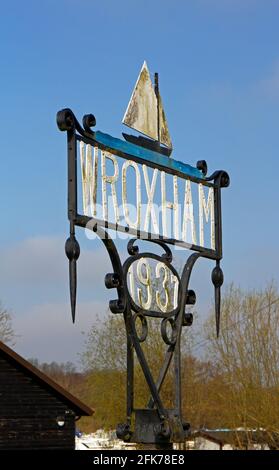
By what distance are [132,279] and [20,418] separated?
19.1m

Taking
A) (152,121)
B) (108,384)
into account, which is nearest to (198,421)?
(108,384)

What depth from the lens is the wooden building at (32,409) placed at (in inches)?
1002

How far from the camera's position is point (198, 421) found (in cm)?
4022

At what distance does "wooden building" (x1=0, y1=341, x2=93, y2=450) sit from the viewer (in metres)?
25.5

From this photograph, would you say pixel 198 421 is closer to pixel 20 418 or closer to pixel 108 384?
pixel 108 384

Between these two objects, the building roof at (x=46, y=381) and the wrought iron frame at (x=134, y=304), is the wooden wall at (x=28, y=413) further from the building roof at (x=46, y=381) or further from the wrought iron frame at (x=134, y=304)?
the wrought iron frame at (x=134, y=304)

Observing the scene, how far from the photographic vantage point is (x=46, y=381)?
25.5 meters

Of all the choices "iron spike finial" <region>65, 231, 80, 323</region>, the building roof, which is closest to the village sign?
"iron spike finial" <region>65, 231, 80, 323</region>

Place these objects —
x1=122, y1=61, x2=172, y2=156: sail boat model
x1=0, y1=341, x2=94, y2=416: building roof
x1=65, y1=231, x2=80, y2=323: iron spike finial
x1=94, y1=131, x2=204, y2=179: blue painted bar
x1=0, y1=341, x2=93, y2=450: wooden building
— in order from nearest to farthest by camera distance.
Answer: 1. x1=65, y1=231, x2=80, y2=323: iron spike finial
2. x1=94, y1=131, x2=204, y2=179: blue painted bar
3. x1=122, y1=61, x2=172, y2=156: sail boat model
4. x1=0, y1=341, x2=94, y2=416: building roof
5. x1=0, y1=341, x2=93, y2=450: wooden building

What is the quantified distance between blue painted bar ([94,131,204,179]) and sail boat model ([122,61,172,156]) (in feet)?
0.32

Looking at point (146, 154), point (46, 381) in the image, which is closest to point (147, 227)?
point (146, 154)

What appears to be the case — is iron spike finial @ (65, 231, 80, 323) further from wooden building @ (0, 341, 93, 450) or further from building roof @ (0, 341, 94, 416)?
wooden building @ (0, 341, 93, 450)

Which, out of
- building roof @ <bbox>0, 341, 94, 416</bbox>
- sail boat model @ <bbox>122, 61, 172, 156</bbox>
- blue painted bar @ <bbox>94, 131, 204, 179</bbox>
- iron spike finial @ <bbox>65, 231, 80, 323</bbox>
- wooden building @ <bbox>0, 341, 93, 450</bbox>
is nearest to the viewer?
iron spike finial @ <bbox>65, 231, 80, 323</bbox>

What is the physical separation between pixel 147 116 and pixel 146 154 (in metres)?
0.47
